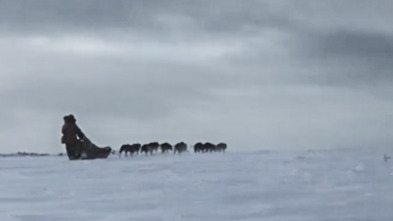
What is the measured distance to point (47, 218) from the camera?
35.5ft

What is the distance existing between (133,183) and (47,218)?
7.15 metres

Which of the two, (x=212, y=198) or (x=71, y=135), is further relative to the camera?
(x=71, y=135)

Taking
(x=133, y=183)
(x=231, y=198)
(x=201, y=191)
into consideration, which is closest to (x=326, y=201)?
(x=231, y=198)

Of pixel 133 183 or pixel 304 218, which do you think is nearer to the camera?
pixel 304 218

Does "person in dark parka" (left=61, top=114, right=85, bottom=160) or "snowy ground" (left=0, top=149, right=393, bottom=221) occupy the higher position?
"person in dark parka" (left=61, top=114, right=85, bottom=160)

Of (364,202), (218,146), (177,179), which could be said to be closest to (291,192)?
(364,202)

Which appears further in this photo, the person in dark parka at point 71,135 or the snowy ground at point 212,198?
the person in dark parka at point 71,135

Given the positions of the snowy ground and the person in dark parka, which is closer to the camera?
the snowy ground

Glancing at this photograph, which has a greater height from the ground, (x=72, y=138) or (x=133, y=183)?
(x=72, y=138)

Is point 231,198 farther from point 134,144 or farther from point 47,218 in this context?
point 134,144

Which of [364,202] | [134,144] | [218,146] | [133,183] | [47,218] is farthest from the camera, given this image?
[218,146]

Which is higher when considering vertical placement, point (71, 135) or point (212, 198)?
point (71, 135)

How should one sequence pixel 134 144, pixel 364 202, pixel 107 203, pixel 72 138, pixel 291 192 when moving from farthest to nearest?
1. pixel 134 144
2. pixel 72 138
3. pixel 291 192
4. pixel 107 203
5. pixel 364 202

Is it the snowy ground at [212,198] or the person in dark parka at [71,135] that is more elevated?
the person in dark parka at [71,135]
